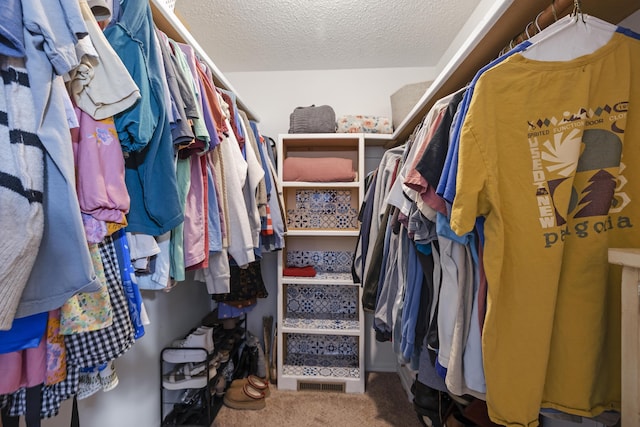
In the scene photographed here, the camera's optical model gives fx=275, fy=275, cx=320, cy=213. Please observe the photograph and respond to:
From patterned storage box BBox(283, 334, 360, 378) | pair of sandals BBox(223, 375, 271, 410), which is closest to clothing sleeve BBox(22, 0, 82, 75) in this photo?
pair of sandals BBox(223, 375, 271, 410)

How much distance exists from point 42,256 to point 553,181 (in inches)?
40.0

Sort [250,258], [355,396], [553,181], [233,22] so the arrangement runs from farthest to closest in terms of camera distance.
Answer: [355,396]
[233,22]
[250,258]
[553,181]

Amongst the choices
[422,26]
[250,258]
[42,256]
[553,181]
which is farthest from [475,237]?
[422,26]

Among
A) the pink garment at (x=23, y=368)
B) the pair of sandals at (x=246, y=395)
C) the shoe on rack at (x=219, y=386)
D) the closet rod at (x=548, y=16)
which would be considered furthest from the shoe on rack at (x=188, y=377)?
the closet rod at (x=548, y=16)

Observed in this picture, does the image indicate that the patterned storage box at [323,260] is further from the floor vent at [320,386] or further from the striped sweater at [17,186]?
the striped sweater at [17,186]

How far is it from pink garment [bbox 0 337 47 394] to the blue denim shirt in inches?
11.6

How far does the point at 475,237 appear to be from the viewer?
69 cm

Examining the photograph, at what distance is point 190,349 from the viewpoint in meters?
1.45

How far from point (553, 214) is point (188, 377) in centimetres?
170

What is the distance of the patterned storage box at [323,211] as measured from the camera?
2.17m

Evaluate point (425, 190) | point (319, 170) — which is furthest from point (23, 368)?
point (319, 170)

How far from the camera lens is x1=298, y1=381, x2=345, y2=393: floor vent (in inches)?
73.3

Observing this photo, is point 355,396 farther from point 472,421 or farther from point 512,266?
point 512,266

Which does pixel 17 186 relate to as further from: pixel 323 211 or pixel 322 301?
pixel 322 301
